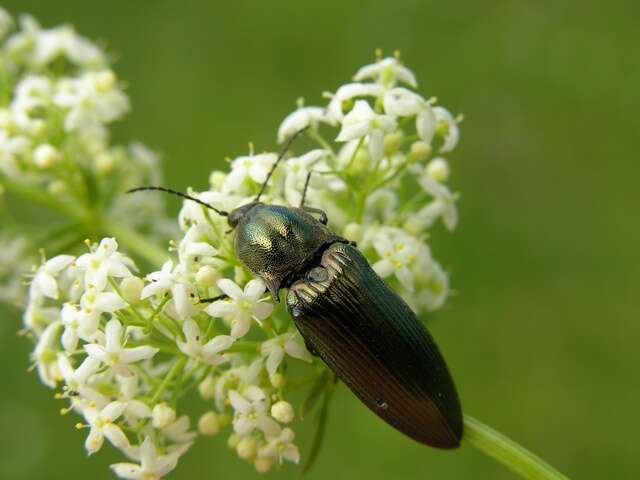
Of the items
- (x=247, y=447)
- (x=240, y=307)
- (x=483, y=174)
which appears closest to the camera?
(x=240, y=307)

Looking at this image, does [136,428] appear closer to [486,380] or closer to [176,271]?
[176,271]

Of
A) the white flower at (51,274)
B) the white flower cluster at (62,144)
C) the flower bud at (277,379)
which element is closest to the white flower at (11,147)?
the white flower cluster at (62,144)

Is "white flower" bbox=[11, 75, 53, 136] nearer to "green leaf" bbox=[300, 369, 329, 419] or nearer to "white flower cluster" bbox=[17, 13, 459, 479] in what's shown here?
"white flower cluster" bbox=[17, 13, 459, 479]

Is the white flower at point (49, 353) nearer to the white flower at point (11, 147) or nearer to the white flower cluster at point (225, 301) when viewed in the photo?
the white flower cluster at point (225, 301)

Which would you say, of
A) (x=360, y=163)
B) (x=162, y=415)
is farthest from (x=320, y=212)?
(x=162, y=415)

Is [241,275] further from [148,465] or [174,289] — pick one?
[148,465]

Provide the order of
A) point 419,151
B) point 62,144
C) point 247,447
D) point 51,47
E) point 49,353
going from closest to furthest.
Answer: point 247,447 < point 49,353 < point 419,151 < point 62,144 < point 51,47

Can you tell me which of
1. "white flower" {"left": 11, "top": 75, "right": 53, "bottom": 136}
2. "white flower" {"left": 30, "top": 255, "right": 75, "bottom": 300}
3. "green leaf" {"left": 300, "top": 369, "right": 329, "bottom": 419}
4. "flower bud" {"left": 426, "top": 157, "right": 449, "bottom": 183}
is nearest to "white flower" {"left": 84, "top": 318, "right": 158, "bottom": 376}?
"white flower" {"left": 30, "top": 255, "right": 75, "bottom": 300}
